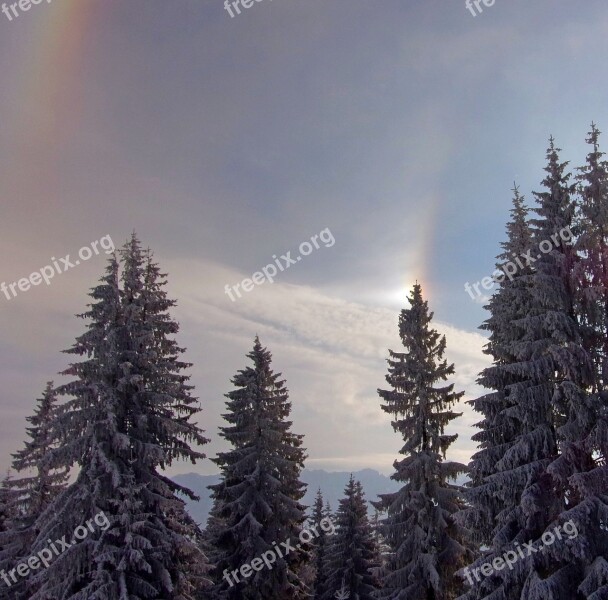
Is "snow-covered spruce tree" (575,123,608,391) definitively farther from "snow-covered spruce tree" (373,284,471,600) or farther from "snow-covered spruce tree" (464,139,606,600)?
"snow-covered spruce tree" (373,284,471,600)

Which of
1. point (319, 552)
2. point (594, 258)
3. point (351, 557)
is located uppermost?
point (594, 258)

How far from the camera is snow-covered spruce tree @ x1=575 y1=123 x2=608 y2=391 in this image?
15.6 metres

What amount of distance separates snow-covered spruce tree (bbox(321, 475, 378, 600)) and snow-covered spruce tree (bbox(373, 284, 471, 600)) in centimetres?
1068

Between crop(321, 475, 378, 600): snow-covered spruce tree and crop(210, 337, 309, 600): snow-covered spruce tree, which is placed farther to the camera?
crop(321, 475, 378, 600): snow-covered spruce tree

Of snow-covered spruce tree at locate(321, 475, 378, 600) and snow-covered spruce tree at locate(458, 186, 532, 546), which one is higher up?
snow-covered spruce tree at locate(458, 186, 532, 546)

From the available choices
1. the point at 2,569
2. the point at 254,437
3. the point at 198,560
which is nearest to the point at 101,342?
the point at 198,560

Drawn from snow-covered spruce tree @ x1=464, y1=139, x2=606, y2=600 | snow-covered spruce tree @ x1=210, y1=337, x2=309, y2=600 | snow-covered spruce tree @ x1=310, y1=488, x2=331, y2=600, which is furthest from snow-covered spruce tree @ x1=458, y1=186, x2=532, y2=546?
snow-covered spruce tree @ x1=310, y1=488, x2=331, y2=600

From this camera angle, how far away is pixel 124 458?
1916 centimetres

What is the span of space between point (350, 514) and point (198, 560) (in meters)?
18.1

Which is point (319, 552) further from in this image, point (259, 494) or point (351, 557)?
point (259, 494)

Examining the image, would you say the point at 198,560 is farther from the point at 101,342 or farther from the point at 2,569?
the point at 2,569

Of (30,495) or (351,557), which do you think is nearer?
(30,495)

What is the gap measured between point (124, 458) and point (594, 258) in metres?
17.1

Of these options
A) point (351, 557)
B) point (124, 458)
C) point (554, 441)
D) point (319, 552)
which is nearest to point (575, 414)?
point (554, 441)
